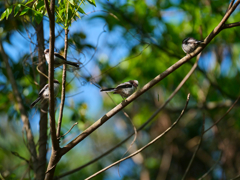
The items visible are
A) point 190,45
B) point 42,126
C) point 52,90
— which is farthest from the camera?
point 190,45

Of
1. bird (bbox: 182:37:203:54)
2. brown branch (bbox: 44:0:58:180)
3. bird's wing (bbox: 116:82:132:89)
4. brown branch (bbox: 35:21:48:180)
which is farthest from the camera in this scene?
bird's wing (bbox: 116:82:132:89)

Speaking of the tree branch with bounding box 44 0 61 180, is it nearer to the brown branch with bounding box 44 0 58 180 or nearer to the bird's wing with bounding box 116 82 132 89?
the brown branch with bounding box 44 0 58 180

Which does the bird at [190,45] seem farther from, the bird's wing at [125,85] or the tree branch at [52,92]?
the tree branch at [52,92]

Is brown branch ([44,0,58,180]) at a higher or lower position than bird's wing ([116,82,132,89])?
higher

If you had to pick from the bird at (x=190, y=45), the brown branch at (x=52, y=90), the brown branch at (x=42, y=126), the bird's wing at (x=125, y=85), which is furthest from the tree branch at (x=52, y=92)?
the bird at (x=190, y=45)

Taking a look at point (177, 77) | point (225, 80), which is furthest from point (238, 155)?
point (177, 77)

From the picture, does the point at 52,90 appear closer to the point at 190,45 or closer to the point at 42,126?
the point at 42,126

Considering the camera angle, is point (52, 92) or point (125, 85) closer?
point (52, 92)

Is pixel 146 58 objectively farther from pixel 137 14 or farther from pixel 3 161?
pixel 3 161

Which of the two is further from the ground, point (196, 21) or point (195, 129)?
point (196, 21)

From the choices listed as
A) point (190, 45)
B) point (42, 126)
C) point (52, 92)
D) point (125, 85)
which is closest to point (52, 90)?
point (52, 92)

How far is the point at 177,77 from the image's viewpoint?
649 cm

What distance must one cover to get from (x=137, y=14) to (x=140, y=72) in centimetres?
151

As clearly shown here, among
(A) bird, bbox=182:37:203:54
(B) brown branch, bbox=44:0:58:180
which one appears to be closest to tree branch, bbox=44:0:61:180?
(B) brown branch, bbox=44:0:58:180
